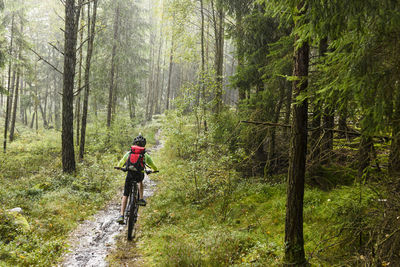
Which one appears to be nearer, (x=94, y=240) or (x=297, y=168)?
(x=297, y=168)

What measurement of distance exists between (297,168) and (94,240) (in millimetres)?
5189

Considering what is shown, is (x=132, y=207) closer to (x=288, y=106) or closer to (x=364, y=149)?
(x=288, y=106)

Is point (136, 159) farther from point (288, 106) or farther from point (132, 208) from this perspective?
point (288, 106)

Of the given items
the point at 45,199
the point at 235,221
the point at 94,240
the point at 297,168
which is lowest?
the point at 94,240

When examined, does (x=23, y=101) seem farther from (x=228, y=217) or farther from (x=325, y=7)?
(x=325, y=7)

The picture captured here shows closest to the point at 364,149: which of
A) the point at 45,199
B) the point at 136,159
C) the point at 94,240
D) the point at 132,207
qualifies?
the point at 136,159

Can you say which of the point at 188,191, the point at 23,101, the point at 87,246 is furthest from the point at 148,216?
the point at 23,101

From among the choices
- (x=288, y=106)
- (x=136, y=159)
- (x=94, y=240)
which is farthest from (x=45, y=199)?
(x=288, y=106)

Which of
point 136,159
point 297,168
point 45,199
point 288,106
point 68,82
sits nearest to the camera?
point 297,168

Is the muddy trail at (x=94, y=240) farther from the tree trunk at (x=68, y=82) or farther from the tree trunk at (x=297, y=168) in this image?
the tree trunk at (x=297, y=168)

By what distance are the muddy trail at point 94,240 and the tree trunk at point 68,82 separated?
352 cm

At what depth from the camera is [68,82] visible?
1005 centimetres

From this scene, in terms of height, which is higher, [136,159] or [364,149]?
[364,149]

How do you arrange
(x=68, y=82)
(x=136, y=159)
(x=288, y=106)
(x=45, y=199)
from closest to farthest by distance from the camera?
(x=136, y=159) < (x=288, y=106) < (x=45, y=199) < (x=68, y=82)
